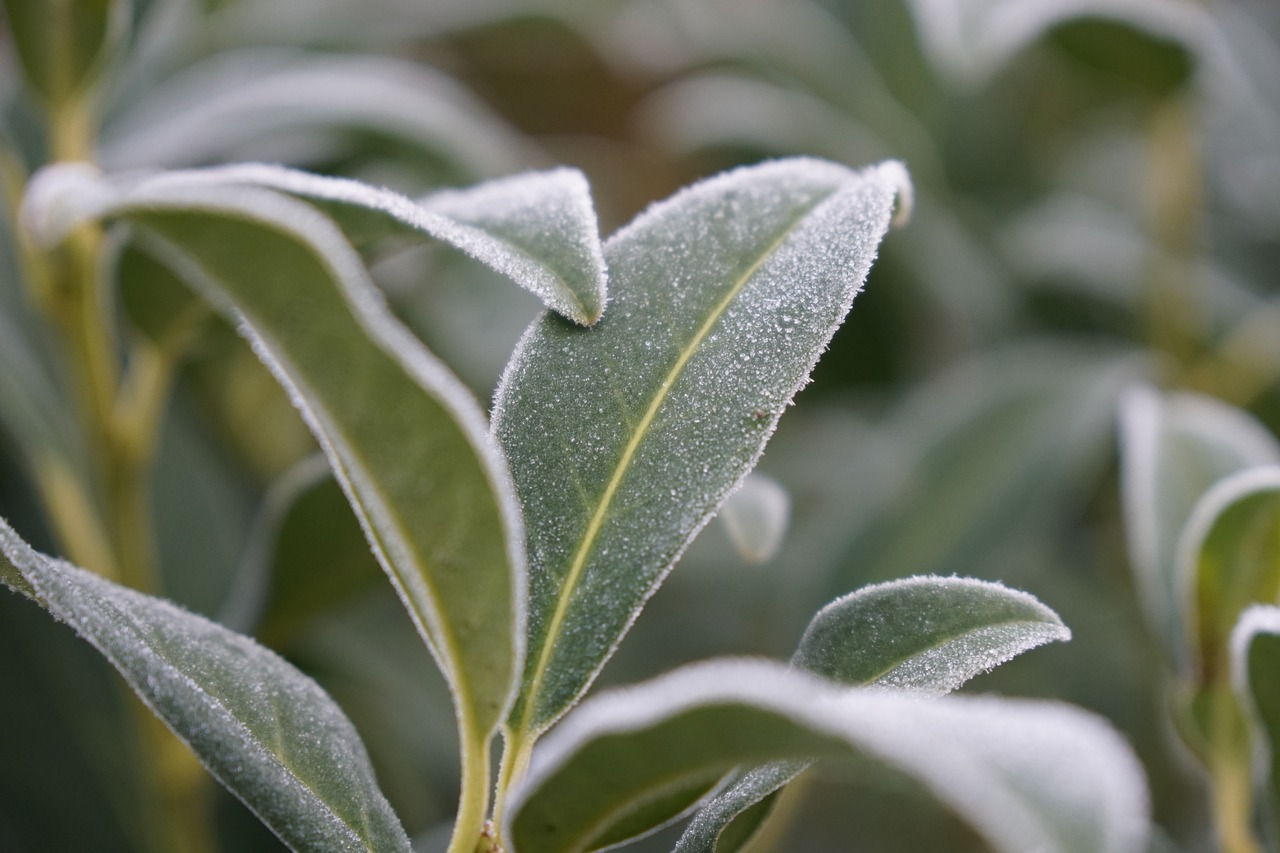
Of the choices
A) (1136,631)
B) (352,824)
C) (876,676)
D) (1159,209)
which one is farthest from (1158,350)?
(352,824)

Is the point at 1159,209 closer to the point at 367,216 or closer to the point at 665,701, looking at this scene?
the point at 367,216

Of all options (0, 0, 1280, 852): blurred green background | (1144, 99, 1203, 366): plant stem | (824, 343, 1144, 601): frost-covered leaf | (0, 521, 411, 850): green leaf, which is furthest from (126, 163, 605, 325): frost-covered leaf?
(1144, 99, 1203, 366): plant stem

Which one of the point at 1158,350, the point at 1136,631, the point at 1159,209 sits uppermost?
the point at 1159,209

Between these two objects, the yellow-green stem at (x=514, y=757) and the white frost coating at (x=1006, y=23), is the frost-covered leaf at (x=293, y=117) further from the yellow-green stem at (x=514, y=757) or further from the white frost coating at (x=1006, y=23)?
the yellow-green stem at (x=514, y=757)

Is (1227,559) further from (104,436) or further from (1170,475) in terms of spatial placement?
(104,436)

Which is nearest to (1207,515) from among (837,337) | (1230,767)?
(1230,767)
